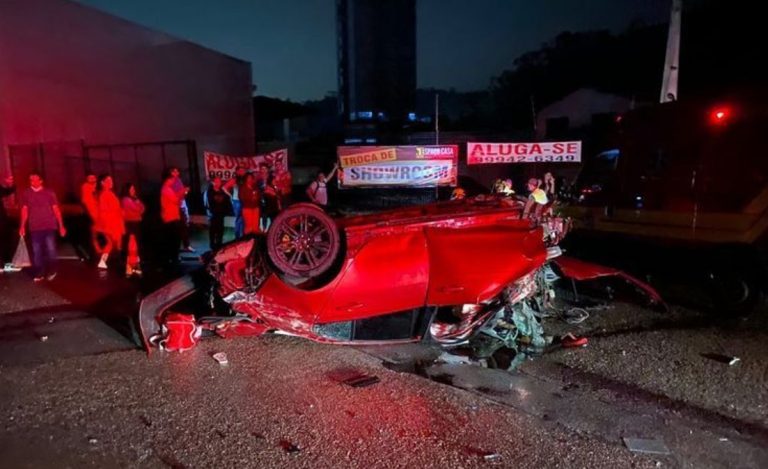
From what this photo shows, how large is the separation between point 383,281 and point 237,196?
6.28 metres

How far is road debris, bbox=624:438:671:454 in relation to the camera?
387cm

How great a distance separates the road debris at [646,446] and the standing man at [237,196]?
22.6ft

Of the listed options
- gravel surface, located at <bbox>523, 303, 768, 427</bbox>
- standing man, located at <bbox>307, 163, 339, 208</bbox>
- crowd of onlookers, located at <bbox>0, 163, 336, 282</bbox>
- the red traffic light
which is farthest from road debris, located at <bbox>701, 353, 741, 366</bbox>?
standing man, located at <bbox>307, 163, 339, 208</bbox>

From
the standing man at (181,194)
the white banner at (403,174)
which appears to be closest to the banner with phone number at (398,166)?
the white banner at (403,174)

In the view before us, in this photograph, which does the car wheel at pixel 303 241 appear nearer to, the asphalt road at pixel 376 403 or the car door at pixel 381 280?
the car door at pixel 381 280

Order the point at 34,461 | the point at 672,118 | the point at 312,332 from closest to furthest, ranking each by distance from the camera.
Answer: the point at 34,461 → the point at 312,332 → the point at 672,118

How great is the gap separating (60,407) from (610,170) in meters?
6.92

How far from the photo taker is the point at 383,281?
5406 millimetres

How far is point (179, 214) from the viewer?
32.7 ft

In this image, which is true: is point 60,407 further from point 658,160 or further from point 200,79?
point 200,79

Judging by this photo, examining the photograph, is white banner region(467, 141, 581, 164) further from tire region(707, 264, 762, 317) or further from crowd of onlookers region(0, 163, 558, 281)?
A: tire region(707, 264, 762, 317)

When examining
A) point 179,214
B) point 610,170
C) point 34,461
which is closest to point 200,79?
point 179,214

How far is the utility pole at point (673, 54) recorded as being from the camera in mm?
12523

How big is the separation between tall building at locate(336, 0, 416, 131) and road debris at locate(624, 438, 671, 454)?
1317 inches
